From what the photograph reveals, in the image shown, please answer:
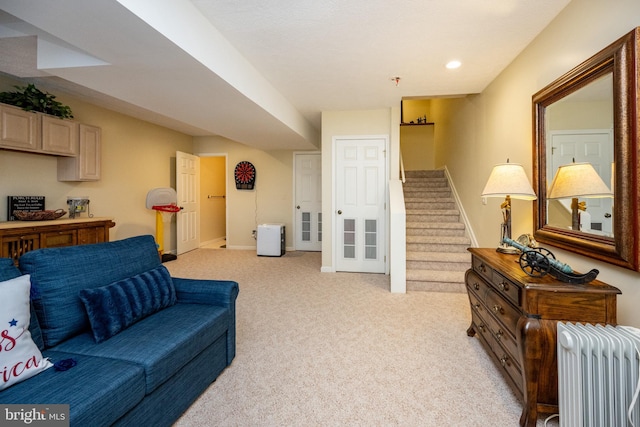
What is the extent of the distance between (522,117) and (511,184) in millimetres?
899

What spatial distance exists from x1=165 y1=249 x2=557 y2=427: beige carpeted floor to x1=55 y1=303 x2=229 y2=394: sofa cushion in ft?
1.20

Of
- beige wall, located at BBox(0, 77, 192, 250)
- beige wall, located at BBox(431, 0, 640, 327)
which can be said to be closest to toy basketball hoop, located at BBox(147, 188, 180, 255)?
beige wall, located at BBox(0, 77, 192, 250)

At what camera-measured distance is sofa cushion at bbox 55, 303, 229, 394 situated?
1.39m

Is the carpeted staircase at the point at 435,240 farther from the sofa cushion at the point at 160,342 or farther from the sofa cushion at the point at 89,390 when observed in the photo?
the sofa cushion at the point at 89,390

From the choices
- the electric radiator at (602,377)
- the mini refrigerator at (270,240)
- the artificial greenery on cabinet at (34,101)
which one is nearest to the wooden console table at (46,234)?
the artificial greenery on cabinet at (34,101)

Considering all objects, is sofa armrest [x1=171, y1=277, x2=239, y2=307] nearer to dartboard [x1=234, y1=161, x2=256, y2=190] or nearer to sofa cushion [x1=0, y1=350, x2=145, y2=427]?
sofa cushion [x1=0, y1=350, x2=145, y2=427]

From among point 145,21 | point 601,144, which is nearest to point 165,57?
point 145,21

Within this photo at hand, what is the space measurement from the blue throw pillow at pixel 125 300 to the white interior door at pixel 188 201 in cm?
441

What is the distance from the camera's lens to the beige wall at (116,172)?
3592 millimetres

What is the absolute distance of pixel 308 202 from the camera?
21.3ft

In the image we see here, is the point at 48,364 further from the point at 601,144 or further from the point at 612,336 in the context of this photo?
the point at 601,144

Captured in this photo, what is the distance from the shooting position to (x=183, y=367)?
1.61 metres

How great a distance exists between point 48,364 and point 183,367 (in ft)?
1.87

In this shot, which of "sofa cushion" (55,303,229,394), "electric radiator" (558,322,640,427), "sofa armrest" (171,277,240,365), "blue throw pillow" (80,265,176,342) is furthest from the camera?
"sofa armrest" (171,277,240,365)
